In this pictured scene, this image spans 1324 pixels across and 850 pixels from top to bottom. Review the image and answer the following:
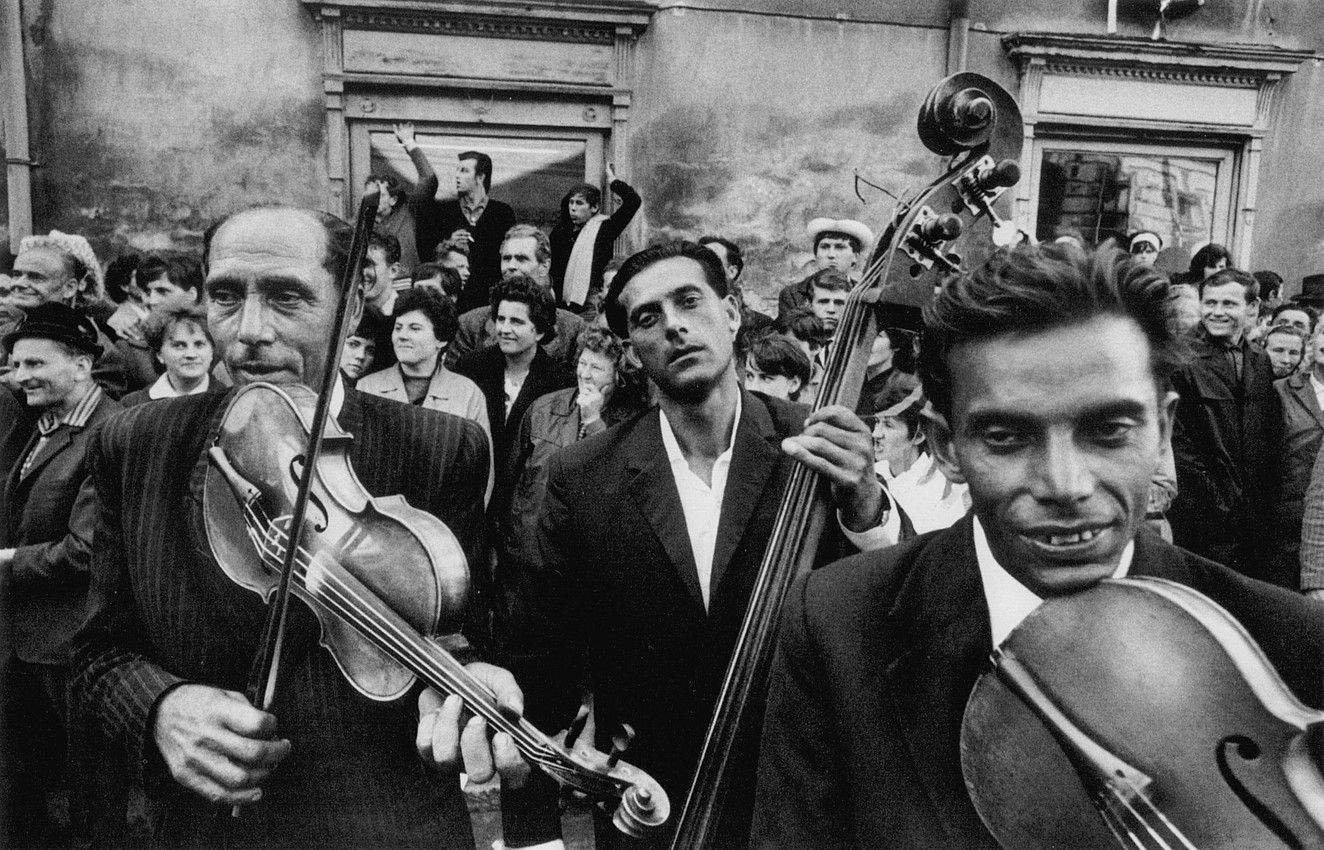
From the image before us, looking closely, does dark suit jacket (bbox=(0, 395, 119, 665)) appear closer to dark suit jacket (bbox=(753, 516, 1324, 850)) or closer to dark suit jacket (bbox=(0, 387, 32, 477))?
dark suit jacket (bbox=(0, 387, 32, 477))

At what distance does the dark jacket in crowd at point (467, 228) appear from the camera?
360cm

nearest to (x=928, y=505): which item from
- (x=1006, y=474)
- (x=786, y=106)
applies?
(x=1006, y=474)

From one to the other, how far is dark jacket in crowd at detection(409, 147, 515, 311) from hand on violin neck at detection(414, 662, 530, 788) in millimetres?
2027

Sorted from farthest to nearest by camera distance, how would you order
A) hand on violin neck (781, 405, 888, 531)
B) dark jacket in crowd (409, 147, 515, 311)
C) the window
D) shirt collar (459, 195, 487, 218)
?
shirt collar (459, 195, 487, 218), the window, dark jacket in crowd (409, 147, 515, 311), hand on violin neck (781, 405, 888, 531)

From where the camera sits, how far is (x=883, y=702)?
56.2 inches

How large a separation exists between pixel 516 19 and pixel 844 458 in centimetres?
298

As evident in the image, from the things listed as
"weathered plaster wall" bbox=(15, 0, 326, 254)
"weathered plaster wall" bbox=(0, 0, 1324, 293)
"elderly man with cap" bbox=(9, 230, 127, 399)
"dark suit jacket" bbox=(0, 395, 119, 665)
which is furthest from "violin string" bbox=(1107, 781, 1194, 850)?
"elderly man with cap" bbox=(9, 230, 127, 399)

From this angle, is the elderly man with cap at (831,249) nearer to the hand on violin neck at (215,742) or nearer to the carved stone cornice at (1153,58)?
the carved stone cornice at (1153,58)

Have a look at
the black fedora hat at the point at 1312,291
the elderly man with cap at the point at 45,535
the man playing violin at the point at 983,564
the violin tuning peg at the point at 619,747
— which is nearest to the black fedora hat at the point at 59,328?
the elderly man with cap at the point at 45,535

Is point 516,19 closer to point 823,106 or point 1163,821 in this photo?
point 823,106

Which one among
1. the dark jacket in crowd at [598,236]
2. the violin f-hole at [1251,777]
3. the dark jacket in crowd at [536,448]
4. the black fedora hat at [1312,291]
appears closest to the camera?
the violin f-hole at [1251,777]

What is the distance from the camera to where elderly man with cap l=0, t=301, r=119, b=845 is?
2344mm

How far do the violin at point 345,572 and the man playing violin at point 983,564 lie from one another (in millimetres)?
521

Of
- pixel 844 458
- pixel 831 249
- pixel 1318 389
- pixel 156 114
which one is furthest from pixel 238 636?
pixel 1318 389
